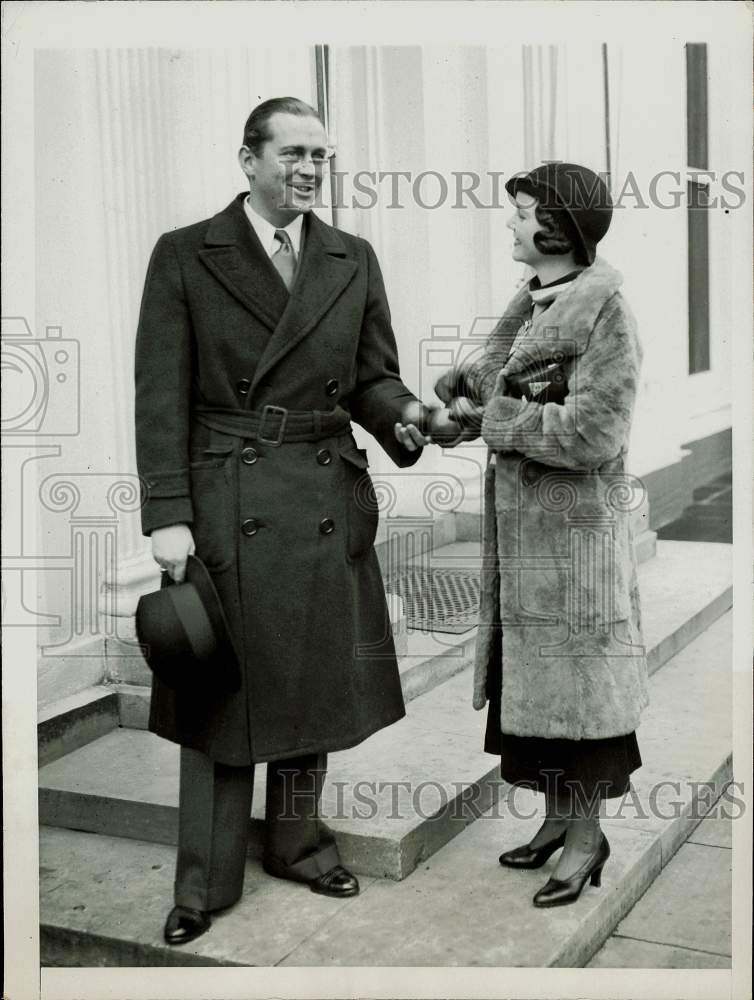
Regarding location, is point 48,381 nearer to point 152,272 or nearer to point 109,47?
point 152,272

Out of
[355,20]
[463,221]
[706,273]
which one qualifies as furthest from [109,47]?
[706,273]

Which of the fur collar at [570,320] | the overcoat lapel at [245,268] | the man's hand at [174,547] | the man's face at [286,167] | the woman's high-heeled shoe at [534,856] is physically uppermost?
the man's face at [286,167]

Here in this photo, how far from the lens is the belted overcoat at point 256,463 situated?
139 inches

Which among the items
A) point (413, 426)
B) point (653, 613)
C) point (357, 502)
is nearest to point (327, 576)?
point (357, 502)

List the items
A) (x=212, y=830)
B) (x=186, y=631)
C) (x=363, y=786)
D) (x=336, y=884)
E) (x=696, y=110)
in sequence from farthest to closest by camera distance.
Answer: (x=696, y=110)
(x=363, y=786)
(x=336, y=884)
(x=212, y=830)
(x=186, y=631)

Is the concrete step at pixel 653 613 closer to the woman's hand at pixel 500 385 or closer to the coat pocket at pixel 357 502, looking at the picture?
the coat pocket at pixel 357 502

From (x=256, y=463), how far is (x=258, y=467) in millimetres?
12

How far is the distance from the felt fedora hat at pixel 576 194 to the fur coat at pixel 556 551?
10cm

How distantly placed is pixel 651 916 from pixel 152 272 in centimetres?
240

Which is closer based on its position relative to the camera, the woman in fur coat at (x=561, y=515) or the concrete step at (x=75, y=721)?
the woman in fur coat at (x=561, y=515)

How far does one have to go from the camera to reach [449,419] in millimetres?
3682

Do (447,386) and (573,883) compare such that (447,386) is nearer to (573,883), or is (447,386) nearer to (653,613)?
(573,883)
